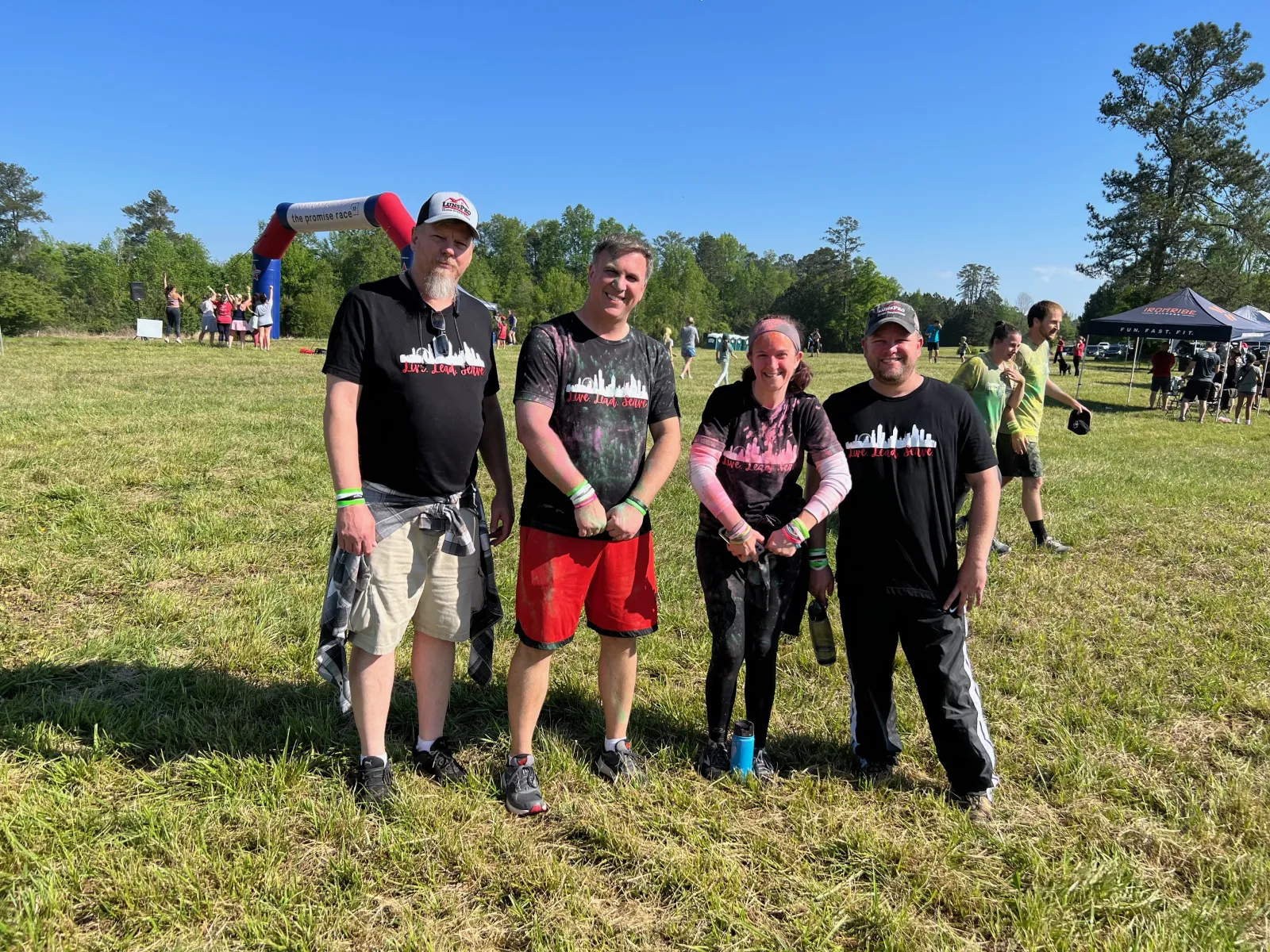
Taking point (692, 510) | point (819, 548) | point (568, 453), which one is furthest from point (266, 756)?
point (692, 510)

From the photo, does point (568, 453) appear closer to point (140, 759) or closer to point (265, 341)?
point (140, 759)

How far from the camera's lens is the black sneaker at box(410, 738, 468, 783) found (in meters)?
2.94

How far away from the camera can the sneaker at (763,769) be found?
304 cm

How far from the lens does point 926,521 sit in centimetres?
283

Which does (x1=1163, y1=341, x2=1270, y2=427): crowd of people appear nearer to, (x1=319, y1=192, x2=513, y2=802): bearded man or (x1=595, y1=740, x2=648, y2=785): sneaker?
(x1=595, y1=740, x2=648, y2=785): sneaker

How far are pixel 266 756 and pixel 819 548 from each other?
8.13 ft

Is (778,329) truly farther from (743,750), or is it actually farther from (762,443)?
(743,750)

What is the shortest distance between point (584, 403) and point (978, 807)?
2.22 meters

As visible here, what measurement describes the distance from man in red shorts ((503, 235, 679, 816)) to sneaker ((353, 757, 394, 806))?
46cm

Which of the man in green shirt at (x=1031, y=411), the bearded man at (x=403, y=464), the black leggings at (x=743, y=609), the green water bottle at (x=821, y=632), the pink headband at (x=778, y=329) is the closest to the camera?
the bearded man at (x=403, y=464)

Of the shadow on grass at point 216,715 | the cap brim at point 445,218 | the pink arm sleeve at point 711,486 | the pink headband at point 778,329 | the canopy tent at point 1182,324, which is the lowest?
the shadow on grass at point 216,715

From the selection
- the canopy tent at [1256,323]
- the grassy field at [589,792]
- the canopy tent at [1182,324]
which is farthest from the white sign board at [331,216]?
the canopy tent at [1256,323]

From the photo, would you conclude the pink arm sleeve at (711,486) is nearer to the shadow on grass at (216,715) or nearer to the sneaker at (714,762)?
the sneaker at (714,762)

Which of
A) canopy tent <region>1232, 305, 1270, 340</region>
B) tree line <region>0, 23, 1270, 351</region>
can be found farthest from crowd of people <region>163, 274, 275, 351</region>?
canopy tent <region>1232, 305, 1270, 340</region>
